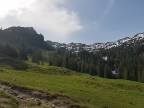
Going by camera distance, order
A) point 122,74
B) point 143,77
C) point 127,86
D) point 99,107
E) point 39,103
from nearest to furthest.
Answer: point 39,103, point 99,107, point 127,86, point 143,77, point 122,74

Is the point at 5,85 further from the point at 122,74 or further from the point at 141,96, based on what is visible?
→ the point at 122,74

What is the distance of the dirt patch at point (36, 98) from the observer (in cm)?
3935

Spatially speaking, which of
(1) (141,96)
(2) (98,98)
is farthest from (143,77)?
(2) (98,98)

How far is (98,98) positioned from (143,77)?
101597 millimetres

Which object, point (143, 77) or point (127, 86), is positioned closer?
point (127, 86)

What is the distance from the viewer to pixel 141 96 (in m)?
58.4

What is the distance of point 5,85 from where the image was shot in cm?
4912

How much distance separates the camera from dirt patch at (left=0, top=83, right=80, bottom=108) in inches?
1549

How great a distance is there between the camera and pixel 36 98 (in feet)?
140

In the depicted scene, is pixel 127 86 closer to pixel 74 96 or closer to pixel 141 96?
pixel 141 96

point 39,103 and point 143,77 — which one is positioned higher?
point 143,77

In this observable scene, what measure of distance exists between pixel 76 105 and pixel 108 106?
5.37 m

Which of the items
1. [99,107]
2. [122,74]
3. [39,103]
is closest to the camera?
[39,103]

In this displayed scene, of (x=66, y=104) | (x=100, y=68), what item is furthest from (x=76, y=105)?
(x=100, y=68)
